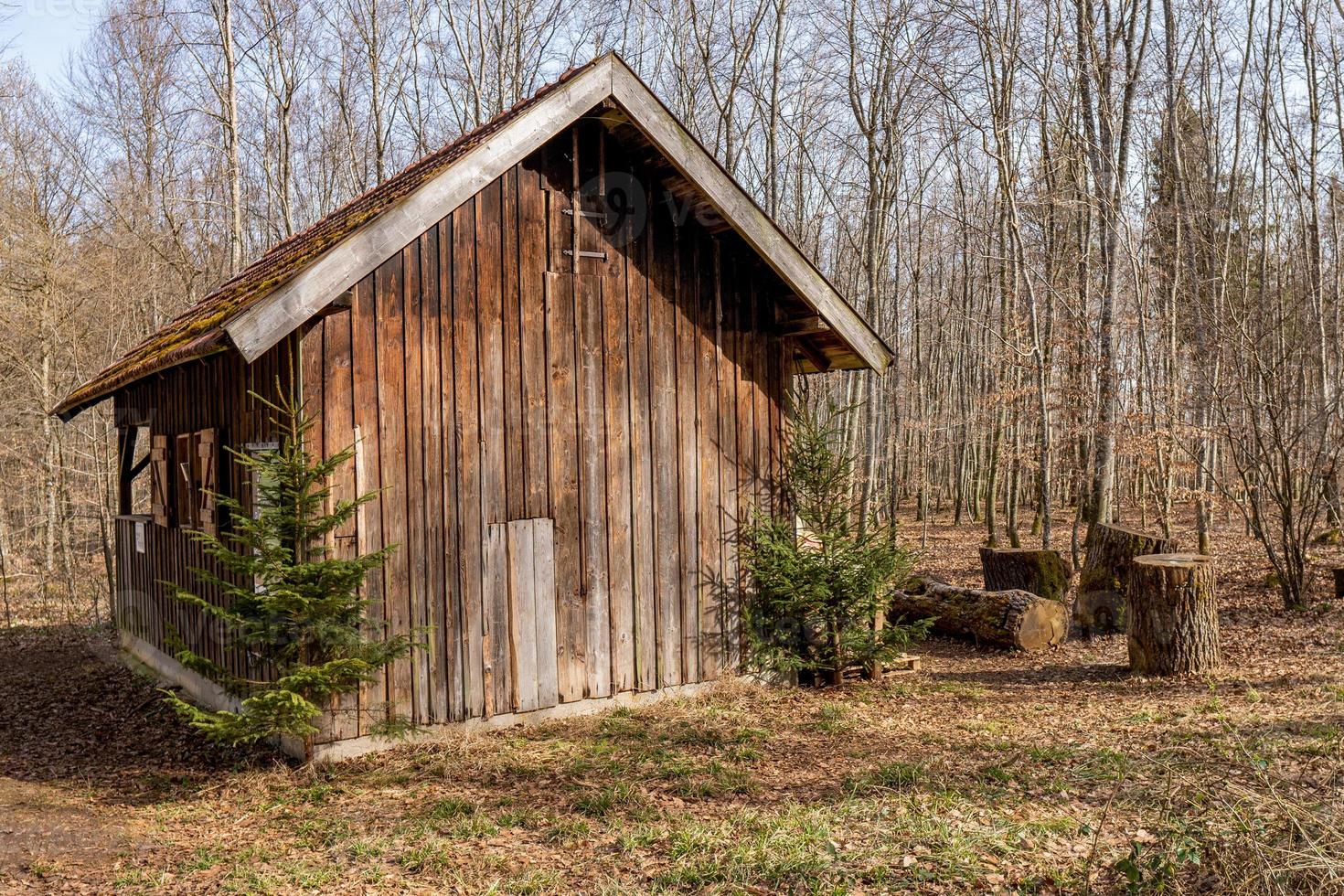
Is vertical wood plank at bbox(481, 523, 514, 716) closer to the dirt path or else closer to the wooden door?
the wooden door

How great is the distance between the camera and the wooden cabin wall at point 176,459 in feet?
25.4


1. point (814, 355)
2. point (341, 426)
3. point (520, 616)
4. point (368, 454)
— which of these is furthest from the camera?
point (814, 355)

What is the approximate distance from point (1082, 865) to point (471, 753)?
465 cm

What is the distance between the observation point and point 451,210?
25.3ft

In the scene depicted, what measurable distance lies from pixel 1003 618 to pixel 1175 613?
2.43m

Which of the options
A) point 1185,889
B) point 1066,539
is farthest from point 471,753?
point 1066,539

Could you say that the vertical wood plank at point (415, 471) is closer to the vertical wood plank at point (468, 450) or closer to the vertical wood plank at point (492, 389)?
the vertical wood plank at point (468, 450)

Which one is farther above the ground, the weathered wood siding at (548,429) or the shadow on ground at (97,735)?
the weathered wood siding at (548,429)

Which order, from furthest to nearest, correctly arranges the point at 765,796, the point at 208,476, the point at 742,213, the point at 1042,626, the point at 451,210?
the point at 1042,626 < the point at 742,213 < the point at 208,476 < the point at 451,210 < the point at 765,796

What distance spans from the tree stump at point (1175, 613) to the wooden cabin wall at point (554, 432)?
387 cm

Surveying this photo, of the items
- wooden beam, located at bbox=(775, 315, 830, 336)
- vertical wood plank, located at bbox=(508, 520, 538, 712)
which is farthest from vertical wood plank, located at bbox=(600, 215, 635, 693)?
wooden beam, located at bbox=(775, 315, 830, 336)

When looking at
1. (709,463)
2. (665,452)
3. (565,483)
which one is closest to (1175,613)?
(709,463)

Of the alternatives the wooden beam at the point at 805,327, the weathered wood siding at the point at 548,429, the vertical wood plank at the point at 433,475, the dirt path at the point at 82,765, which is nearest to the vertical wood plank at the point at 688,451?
the weathered wood siding at the point at 548,429

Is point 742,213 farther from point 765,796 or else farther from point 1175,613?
point 1175,613
